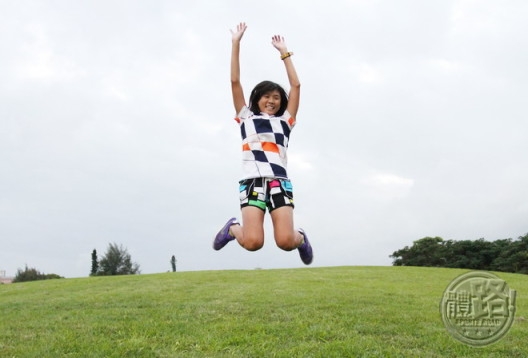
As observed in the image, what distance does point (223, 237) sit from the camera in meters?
5.41

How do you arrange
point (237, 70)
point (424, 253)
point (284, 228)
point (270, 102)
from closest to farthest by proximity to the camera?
point (284, 228) < point (237, 70) < point (270, 102) < point (424, 253)

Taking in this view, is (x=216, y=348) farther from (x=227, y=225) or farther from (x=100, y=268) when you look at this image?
(x=100, y=268)

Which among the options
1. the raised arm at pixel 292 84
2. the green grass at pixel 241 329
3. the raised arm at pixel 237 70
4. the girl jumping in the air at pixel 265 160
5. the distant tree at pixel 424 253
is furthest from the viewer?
the distant tree at pixel 424 253

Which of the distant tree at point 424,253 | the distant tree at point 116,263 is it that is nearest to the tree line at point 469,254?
the distant tree at point 424,253

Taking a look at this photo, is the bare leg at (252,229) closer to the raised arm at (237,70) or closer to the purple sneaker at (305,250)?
the purple sneaker at (305,250)

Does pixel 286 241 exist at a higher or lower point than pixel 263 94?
lower

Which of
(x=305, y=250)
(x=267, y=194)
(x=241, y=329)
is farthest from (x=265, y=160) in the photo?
(x=241, y=329)

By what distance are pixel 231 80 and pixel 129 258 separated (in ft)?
137

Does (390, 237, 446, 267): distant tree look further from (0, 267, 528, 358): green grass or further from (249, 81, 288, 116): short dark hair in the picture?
(249, 81, 288, 116): short dark hair

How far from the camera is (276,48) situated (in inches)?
220

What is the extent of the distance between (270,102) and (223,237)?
1557 millimetres

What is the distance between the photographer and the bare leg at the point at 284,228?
4949 millimetres

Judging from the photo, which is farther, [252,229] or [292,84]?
[292,84]

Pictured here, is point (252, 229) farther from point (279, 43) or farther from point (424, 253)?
point (424, 253)
